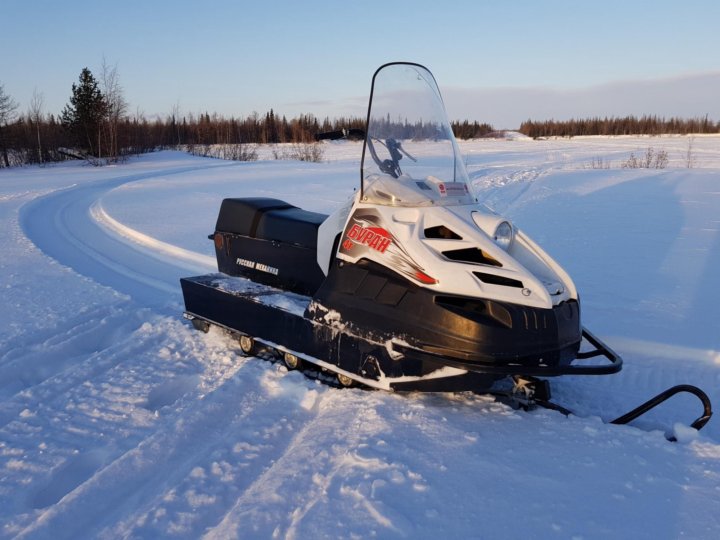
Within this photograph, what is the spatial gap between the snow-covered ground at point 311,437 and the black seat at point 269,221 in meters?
0.83

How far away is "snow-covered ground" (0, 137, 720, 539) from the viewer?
78.1 inches

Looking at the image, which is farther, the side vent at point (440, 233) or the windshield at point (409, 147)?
the windshield at point (409, 147)

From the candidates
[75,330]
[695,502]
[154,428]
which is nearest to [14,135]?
[75,330]

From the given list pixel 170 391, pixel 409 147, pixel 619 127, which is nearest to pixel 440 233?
pixel 409 147

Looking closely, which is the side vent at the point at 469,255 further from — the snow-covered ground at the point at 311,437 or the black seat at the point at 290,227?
the black seat at the point at 290,227

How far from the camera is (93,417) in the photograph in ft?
9.32

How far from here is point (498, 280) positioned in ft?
8.59

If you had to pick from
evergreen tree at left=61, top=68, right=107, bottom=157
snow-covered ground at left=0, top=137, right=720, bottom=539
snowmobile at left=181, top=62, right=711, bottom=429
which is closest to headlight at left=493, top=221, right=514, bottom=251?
snowmobile at left=181, top=62, right=711, bottom=429

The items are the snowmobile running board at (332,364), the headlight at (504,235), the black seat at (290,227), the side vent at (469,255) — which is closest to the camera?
the snowmobile running board at (332,364)

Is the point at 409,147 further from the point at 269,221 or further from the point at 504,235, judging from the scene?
the point at 269,221

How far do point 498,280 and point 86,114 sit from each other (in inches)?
1195

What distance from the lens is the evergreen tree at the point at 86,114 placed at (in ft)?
89.5

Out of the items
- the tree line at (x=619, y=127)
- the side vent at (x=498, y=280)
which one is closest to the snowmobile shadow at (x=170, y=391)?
the side vent at (x=498, y=280)

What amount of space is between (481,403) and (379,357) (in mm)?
592
